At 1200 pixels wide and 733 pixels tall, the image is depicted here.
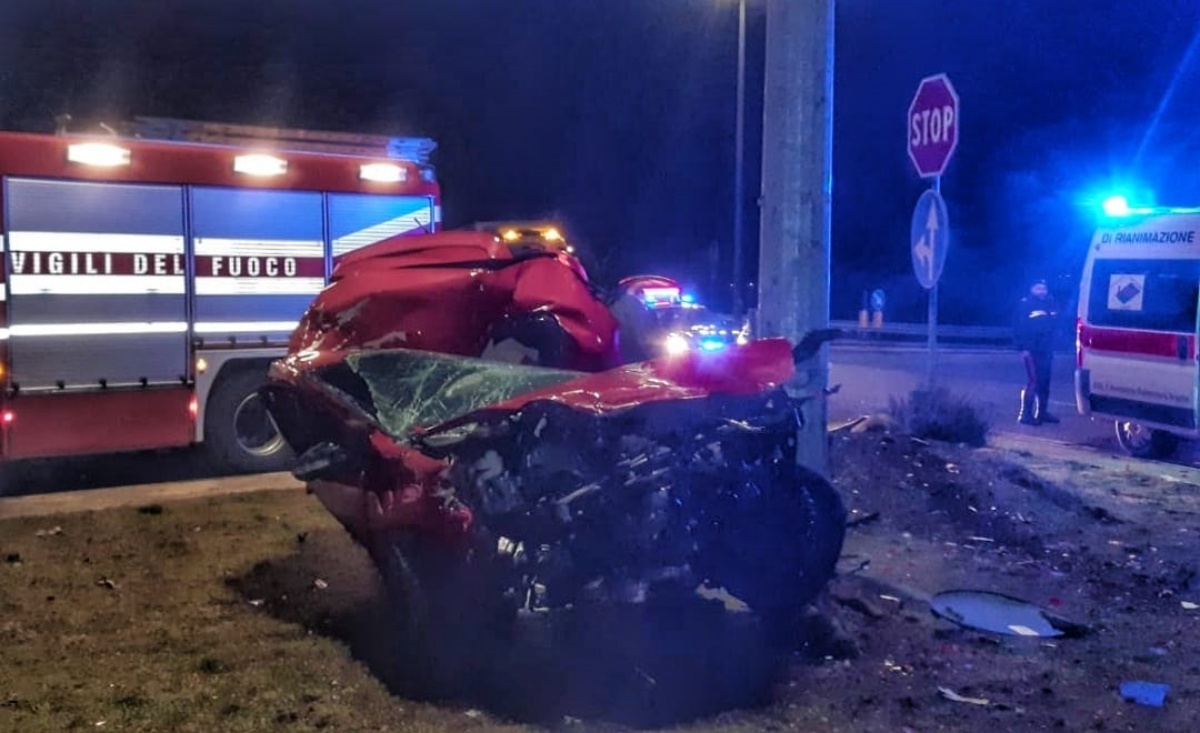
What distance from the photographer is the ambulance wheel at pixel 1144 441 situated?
11492mm

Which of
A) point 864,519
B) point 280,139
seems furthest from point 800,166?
point 280,139

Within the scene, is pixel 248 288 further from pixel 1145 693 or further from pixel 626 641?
pixel 1145 693

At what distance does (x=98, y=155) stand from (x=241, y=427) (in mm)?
2330

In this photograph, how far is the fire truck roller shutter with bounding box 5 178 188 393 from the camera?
340 inches

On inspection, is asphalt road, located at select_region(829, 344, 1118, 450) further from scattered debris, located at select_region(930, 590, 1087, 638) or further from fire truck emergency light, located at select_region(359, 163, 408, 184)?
scattered debris, located at select_region(930, 590, 1087, 638)

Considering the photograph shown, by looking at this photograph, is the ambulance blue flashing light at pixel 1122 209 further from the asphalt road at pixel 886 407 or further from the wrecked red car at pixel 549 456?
the wrecked red car at pixel 549 456

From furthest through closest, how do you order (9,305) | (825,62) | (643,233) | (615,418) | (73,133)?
(643,233), (73,133), (9,305), (825,62), (615,418)

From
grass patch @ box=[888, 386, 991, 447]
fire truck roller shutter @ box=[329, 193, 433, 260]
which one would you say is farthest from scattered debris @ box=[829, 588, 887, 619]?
fire truck roller shutter @ box=[329, 193, 433, 260]

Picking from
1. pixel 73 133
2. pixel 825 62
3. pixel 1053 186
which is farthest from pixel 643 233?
pixel 825 62

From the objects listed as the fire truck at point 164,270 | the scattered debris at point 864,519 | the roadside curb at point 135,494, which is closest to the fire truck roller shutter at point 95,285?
the fire truck at point 164,270

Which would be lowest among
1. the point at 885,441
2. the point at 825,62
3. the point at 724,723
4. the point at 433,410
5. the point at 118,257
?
the point at 724,723

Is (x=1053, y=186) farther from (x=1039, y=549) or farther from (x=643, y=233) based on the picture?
(x=1039, y=549)

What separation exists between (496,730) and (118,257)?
231 inches

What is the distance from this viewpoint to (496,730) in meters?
4.57
